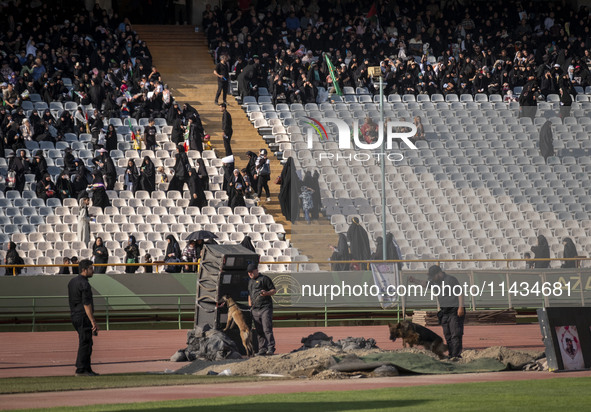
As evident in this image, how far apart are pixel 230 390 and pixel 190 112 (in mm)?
22914

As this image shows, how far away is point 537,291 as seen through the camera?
25906 millimetres

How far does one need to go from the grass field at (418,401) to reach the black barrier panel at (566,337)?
184cm

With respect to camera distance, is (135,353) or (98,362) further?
(135,353)

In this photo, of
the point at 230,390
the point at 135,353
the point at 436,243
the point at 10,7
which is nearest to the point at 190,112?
the point at 10,7

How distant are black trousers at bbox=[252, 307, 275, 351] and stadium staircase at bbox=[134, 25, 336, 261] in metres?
12.6

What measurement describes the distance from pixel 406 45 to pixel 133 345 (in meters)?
23.5

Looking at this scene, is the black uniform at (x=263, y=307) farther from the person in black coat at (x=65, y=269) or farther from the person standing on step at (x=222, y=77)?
the person standing on step at (x=222, y=77)

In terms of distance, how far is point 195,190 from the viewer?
3362 cm

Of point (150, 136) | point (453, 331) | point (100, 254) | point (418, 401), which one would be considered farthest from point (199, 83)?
point (418, 401)

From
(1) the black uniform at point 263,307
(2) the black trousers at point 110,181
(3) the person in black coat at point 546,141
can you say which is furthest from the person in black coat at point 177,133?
(1) the black uniform at point 263,307

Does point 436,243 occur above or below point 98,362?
above

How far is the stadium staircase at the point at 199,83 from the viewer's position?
122 ft

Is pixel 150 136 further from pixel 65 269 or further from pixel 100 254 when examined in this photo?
pixel 65 269

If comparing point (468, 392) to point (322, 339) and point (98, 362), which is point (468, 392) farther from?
point (98, 362)
